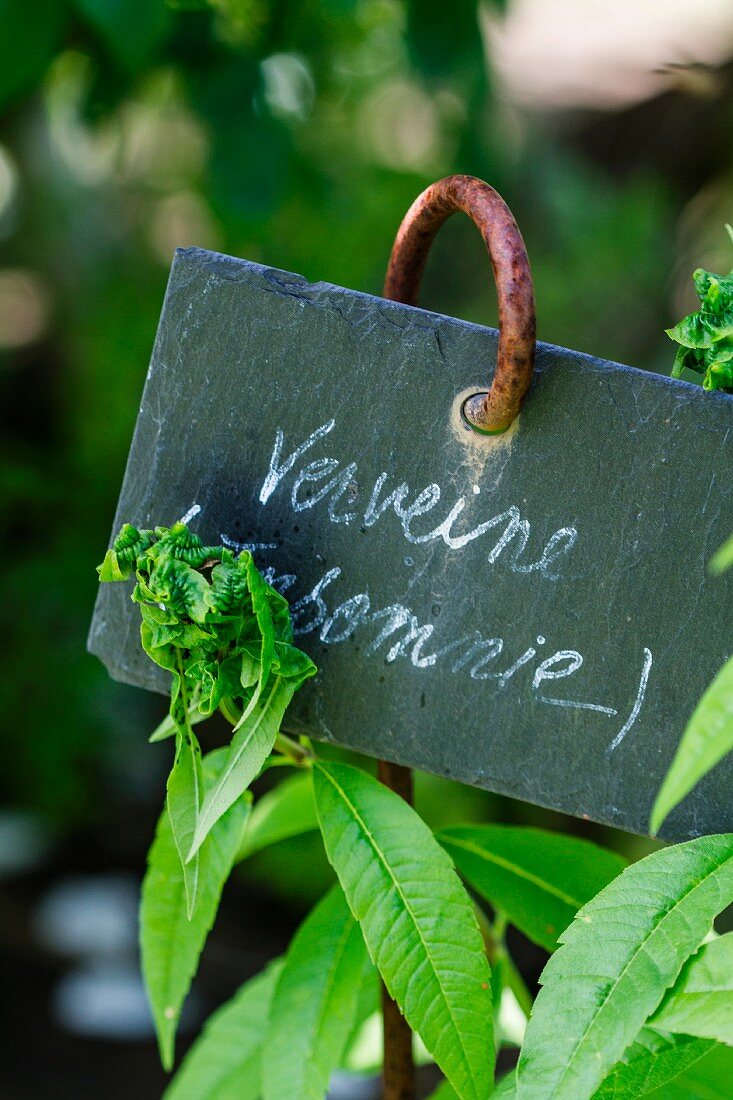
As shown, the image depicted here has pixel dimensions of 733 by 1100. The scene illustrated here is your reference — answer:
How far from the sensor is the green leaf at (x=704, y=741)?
1.52 feet

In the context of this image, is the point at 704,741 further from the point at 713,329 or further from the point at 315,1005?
the point at 315,1005

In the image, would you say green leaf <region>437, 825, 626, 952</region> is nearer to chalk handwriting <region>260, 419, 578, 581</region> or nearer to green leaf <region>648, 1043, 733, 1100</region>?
green leaf <region>648, 1043, 733, 1100</region>

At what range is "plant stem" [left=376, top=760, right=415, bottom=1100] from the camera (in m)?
0.83

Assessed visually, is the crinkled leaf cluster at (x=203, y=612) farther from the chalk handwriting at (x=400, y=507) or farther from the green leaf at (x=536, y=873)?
the green leaf at (x=536, y=873)

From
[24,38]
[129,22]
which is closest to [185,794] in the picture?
[129,22]

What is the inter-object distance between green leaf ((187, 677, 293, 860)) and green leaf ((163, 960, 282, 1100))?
1.25ft

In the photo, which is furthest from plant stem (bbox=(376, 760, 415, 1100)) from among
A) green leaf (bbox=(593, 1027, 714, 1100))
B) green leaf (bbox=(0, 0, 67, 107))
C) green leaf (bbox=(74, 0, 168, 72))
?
green leaf (bbox=(0, 0, 67, 107))

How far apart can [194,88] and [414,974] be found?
1417mm

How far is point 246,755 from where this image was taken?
0.64 meters

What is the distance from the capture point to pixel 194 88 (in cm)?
165

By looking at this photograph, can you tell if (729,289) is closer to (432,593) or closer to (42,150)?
(432,593)

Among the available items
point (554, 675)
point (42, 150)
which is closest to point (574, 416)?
point (554, 675)

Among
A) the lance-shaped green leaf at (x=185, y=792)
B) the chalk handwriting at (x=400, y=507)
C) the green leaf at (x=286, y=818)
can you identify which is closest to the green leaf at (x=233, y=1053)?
the green leaf at (x=286, y=818)

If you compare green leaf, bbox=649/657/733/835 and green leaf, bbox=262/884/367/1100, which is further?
green leaf, bbox=262/884/367/1100
